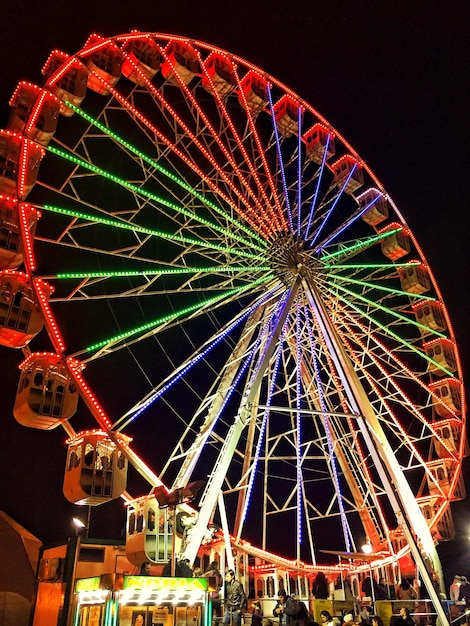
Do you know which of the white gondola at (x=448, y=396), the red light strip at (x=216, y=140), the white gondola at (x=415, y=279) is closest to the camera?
the red light strip at (x=216, y=140)

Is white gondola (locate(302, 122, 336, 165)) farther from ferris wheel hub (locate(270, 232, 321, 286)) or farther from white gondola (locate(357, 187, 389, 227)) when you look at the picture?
ferris wheel hub (locate(270, 232, 321, 286))

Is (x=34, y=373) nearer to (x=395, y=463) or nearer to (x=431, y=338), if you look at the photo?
(x=395, y=463)

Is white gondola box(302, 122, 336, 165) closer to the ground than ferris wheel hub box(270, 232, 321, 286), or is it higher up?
higher up

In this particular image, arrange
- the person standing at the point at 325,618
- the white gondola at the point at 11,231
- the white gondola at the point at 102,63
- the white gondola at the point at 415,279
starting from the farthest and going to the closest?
1. the white gondola at the point at 415,279
2. the white gondola at the point at 102,63
3. the white gondola at the point at 11,231
4. the person standing at the point at 325,618

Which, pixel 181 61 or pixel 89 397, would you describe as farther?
pixel 181 61

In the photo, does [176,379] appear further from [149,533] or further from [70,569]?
[70,569]

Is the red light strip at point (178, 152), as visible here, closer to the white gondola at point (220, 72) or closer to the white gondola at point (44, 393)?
the white gondola at point (220, 72)

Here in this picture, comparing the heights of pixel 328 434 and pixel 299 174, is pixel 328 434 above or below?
below

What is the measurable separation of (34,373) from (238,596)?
589 cm

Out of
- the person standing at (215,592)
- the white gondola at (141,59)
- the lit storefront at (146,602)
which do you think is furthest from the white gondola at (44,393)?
the white gondola at (141,59)

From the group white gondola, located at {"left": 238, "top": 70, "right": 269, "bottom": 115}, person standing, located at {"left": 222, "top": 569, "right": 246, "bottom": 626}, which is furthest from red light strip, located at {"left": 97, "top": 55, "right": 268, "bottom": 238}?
person standing, located at {"left": 222, "top": 569, "right": 246, "bottom": 626}

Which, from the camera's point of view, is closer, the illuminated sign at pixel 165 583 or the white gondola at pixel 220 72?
the illuminated sign at pixel 165 583

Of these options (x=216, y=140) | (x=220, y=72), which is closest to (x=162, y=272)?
(x=216, y=140)

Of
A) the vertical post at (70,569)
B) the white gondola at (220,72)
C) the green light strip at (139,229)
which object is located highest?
the white gondola at (220,72)
